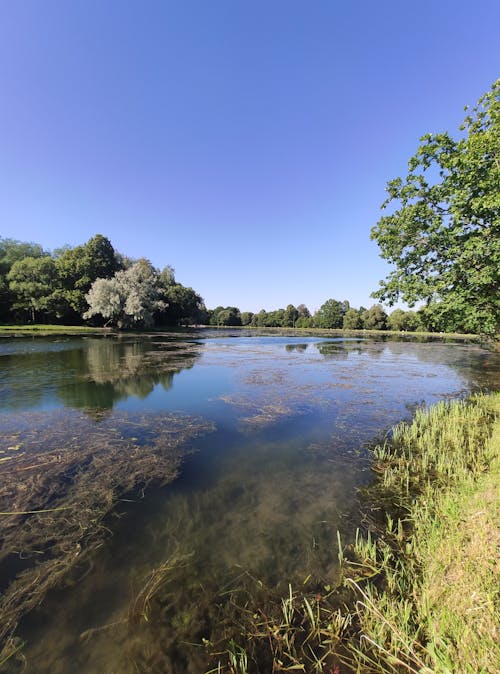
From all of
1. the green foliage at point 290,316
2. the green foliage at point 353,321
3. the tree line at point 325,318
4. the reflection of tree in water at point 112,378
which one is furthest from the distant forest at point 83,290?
the green foliage at point 290,316

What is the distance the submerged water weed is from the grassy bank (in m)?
2.41

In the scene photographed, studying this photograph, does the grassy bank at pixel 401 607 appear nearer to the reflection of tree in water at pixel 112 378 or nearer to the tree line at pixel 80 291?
the reflection of tree in water at pixel 112 378

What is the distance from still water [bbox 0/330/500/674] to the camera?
265cm

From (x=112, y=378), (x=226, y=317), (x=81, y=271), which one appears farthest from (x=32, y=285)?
(x=226, y=317)

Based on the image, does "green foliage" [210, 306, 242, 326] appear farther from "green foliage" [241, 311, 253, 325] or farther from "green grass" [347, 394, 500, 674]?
"green grass" [347, 394, 500, 674]

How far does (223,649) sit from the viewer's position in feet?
8.32

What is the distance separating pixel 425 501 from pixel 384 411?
254 inches

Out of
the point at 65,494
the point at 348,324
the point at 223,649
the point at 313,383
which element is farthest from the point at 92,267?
the point at 348,324

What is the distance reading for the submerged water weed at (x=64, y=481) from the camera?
3.35 metres

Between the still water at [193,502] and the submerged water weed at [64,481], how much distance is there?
85 millimetres

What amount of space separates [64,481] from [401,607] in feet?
19.2

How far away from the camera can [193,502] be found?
4801mm

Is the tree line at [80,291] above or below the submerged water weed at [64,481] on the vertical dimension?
above

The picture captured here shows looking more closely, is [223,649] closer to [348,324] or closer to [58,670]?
[58,670]
